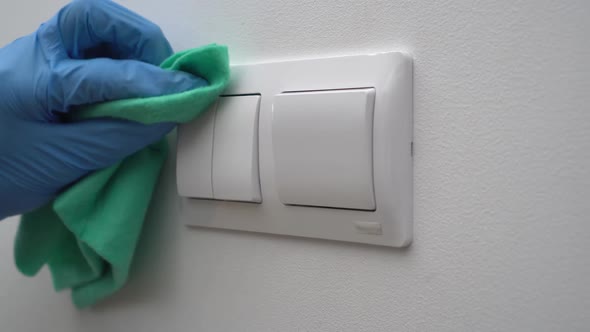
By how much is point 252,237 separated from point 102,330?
10.3 inches

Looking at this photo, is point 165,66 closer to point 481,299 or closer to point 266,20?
point 266,20

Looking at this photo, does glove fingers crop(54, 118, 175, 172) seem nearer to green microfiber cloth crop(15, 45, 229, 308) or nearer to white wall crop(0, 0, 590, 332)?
green microfiber cloth crop(15, 45, 229, 308)

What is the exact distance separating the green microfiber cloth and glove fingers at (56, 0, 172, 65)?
0.09ft

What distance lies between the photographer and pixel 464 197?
1.23 feet

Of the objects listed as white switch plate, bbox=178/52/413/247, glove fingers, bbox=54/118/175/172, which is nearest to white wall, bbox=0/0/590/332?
white switch plate, bbox=178/52/413/247

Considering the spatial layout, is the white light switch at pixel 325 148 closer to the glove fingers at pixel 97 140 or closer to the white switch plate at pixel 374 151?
the white switch plate at pixel 374 151

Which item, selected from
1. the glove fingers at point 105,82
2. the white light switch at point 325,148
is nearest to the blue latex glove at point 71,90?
the glove fingers at point 105,82

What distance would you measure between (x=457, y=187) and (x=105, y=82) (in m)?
0.31

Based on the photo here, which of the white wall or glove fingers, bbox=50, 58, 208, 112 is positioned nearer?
the white wall

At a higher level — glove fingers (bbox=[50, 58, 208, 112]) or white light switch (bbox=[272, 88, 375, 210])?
glove fingers (bbox=[50, 58, 208, 112])

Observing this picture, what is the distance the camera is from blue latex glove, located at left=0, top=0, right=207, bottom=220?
0.44m

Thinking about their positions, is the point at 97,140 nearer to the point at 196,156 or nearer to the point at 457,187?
the point at 196,156

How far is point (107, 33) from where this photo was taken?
464 millimetres

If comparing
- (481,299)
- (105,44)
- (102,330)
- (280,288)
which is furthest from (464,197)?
(102,330)
